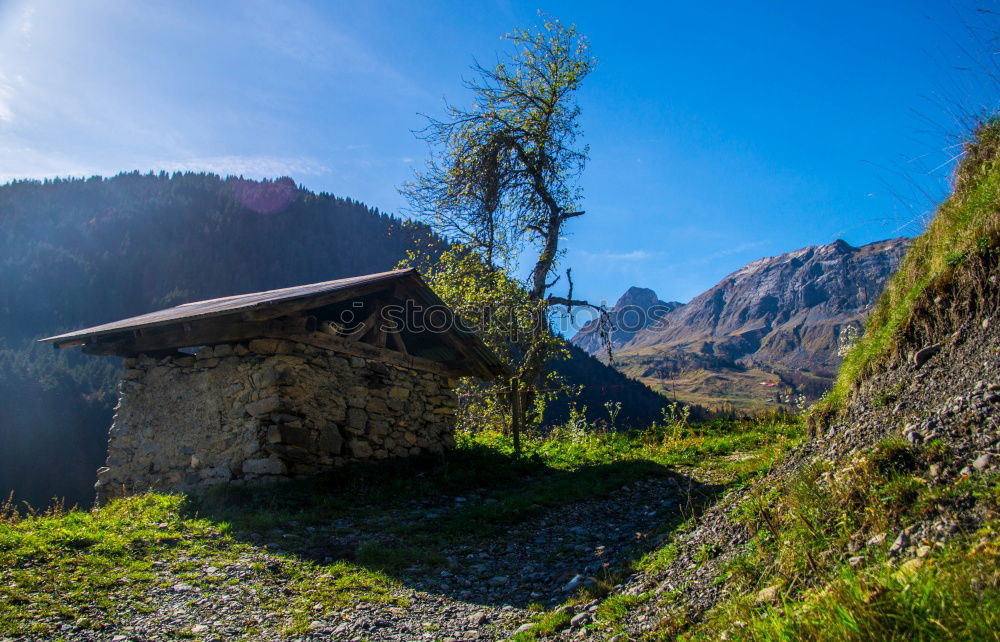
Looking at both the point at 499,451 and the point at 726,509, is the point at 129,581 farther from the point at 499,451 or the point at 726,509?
the point at 499,451

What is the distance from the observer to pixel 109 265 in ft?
294

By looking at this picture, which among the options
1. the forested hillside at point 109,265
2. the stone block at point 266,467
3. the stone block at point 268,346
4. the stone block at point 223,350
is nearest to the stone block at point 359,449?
the stone block at point 266,467

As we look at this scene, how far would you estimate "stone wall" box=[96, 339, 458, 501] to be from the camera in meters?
8.15

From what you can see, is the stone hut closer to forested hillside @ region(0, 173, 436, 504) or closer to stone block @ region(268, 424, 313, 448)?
stone block @ region(268, 424, 313, 448)

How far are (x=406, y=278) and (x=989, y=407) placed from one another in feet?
28.6

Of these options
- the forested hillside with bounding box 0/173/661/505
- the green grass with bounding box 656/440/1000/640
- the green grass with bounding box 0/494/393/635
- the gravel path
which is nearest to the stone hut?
the green grass with bounding box 0/494/393/635

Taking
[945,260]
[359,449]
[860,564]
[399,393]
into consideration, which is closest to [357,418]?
[359,449]

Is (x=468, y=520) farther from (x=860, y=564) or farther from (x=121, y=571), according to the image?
(x=860, y=564)

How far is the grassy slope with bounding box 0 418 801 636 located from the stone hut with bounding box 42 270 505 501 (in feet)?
2.21

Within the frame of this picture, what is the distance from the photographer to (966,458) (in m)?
3.00

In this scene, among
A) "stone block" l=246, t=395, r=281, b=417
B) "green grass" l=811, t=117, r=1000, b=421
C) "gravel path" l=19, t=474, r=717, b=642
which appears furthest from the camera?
"stone block" l=246, t=395, r=281, b=417

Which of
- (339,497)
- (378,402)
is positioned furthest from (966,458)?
(378,402)

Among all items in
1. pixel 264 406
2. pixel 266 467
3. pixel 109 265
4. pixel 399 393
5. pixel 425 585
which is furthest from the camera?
pixel 109 265

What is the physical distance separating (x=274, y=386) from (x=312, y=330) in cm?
118
